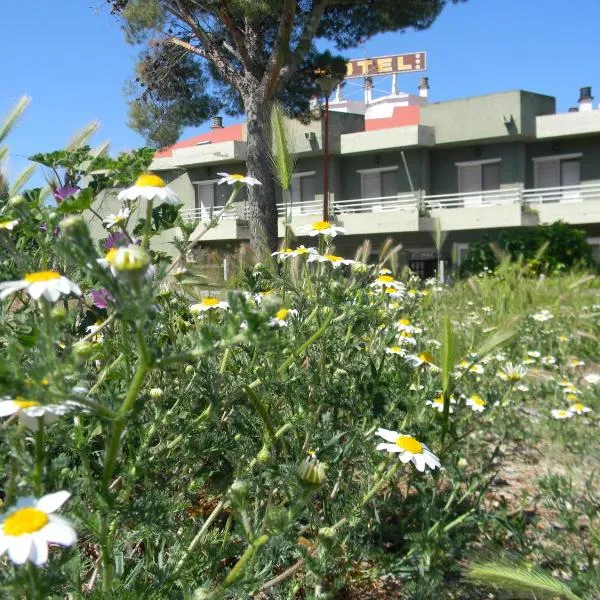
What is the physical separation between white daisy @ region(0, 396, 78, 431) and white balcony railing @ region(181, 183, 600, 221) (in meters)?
17.6

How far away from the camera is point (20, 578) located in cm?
102

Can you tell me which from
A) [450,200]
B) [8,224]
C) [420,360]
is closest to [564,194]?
[450,200]

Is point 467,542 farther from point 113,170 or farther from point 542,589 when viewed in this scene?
point 113,170

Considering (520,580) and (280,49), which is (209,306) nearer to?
(520,580)

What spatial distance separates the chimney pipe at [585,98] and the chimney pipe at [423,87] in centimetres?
955

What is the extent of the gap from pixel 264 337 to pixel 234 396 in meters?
0.81

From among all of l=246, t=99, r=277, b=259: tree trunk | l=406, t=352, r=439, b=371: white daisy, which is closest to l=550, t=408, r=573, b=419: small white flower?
l=406, t=352, r=439, b=371: white daisy

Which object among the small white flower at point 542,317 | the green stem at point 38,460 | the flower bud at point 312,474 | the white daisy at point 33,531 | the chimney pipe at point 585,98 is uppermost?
the chimney pipe at point 585,98

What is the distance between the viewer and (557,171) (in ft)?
68.2

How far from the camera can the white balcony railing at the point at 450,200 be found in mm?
20109

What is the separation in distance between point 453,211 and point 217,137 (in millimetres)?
10080

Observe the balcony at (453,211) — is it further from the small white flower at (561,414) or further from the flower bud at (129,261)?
the flower bud at (129,261)

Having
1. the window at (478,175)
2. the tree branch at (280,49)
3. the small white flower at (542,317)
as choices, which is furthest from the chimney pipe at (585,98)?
the small white flower at (542,317)

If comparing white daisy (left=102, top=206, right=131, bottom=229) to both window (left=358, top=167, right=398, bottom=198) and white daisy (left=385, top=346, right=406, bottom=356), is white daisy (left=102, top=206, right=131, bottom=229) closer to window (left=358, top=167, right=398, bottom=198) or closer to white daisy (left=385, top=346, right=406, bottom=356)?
white daisy (left=385, top=346, right=406, bottom=356)
